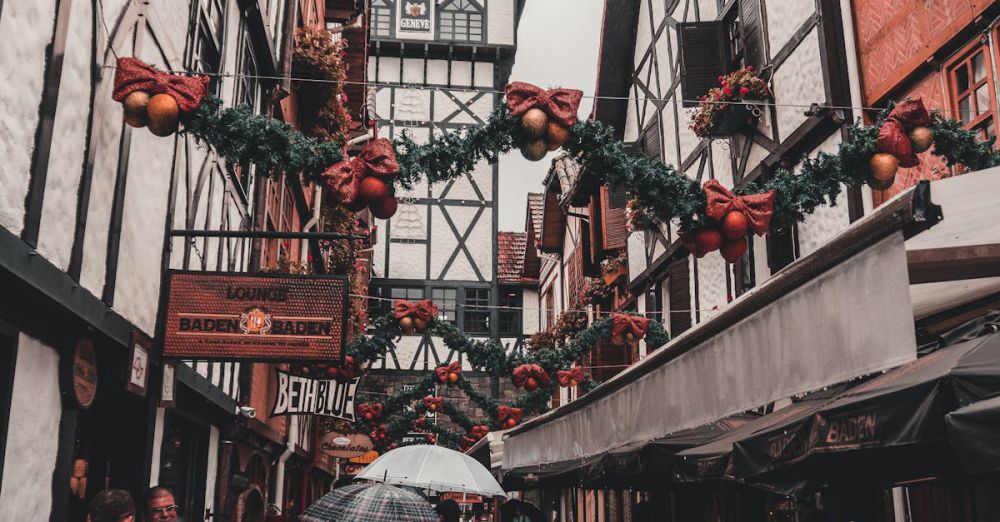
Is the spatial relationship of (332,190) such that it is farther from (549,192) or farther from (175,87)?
(549,192)

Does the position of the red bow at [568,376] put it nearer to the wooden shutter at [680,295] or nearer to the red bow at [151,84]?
the wooden shutter at [680,295]

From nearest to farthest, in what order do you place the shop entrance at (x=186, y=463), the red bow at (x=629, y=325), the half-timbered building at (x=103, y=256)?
1. the half-timbered building at (x=103, y=256)
2. the shop entrance at (x=186, y=463)
3. the red bow at (x=629, y=325)

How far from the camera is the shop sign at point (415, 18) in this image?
30.6 meters

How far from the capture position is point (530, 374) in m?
14.8

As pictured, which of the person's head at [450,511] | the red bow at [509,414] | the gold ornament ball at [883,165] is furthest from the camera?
the red bow at [509,414]

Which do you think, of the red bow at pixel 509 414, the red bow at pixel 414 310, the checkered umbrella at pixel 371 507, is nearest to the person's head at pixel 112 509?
the checkered umbrella at pixel 371 507

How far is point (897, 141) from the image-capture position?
20.4 feet

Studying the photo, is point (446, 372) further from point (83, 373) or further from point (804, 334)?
point (804, 334)

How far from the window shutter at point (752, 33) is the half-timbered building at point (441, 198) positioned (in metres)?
17.2

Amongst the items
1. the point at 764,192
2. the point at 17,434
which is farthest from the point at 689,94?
the point at 17,434

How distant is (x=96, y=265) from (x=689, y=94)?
874cm

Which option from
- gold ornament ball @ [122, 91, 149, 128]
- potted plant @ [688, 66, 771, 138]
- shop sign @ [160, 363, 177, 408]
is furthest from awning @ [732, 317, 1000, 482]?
potted plant @ [688, 66, 771, 138]

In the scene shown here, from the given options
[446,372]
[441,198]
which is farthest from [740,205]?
[441,198]

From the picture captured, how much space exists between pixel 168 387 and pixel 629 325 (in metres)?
7.28
